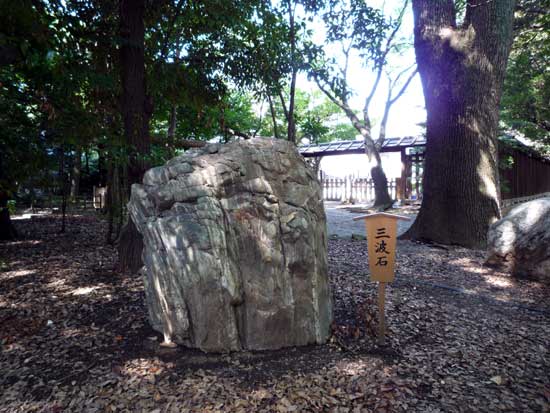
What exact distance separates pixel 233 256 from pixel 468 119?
600cm

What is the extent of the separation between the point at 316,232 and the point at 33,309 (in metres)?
3.33

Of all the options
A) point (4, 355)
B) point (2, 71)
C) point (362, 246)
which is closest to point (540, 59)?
point (362, 246)

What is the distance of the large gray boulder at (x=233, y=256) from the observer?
3.00 meters

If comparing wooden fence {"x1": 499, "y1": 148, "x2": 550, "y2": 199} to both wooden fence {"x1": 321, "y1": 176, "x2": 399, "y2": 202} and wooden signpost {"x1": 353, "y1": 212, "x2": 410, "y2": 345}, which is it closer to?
wooden fence {"x1": 321, "y1": 176, "x2": 399, "y2": 202}

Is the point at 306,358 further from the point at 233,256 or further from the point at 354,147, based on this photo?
the point at 354,147

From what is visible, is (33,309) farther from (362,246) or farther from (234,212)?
(362,246)

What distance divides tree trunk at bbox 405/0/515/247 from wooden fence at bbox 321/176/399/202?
1224cm

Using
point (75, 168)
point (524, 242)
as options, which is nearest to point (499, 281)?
point (524, 242)

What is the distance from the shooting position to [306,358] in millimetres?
3047

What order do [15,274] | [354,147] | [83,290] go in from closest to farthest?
[83,290], [15,274], [354,147]

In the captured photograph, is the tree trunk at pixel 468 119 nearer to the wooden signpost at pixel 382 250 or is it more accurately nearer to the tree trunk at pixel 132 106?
the wooden signpost at pixel 382 250

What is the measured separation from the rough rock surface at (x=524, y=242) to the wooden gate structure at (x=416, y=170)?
899 cm

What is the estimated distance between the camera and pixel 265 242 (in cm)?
309

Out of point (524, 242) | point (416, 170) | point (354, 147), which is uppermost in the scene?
point (354, 147)
